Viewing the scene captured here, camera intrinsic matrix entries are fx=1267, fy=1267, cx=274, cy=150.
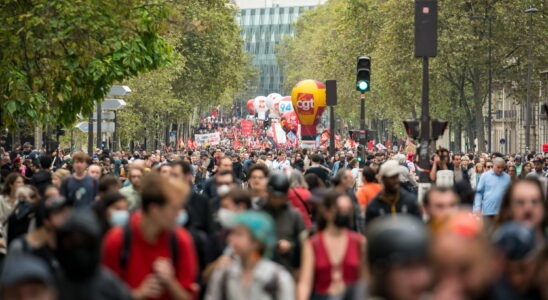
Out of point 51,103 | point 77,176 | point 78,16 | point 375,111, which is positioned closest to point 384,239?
point 77,176

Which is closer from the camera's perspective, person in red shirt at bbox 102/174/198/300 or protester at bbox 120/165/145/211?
person in red shirt at bbox 102/174/198/300

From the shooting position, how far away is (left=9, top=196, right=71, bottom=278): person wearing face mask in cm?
788

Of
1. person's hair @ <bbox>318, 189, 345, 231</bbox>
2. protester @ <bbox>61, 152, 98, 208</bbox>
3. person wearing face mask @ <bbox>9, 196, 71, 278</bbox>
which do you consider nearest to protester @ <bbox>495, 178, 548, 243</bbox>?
person's hair @ <bbox>318, 189, 345, 231</bbox>

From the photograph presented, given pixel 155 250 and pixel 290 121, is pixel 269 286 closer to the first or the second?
pixel 155 250

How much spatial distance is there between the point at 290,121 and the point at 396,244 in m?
80.1

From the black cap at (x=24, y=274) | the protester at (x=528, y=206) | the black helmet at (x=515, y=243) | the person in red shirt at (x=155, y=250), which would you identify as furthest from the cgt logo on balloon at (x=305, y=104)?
the black cap at (x=24, y=274)

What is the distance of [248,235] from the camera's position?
6492 mm

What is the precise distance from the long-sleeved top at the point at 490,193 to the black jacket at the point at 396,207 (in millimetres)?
6681

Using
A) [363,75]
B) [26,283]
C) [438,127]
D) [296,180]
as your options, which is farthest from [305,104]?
[26,283]

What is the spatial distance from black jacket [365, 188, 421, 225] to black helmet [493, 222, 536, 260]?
13.7 ft

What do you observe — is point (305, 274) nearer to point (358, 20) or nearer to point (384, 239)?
point (384, 239)

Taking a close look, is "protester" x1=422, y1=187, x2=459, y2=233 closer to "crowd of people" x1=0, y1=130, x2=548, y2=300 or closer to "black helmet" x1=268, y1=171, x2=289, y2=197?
"crowd of people" x1=0, y1=130, x2=548, y2=300

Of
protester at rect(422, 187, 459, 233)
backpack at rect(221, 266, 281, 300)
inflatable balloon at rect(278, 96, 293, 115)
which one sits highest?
inflatable balloon at rect(278, 96, 293, 115)

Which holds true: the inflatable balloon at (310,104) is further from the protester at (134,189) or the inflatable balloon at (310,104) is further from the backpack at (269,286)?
the backpack at (269,286)
